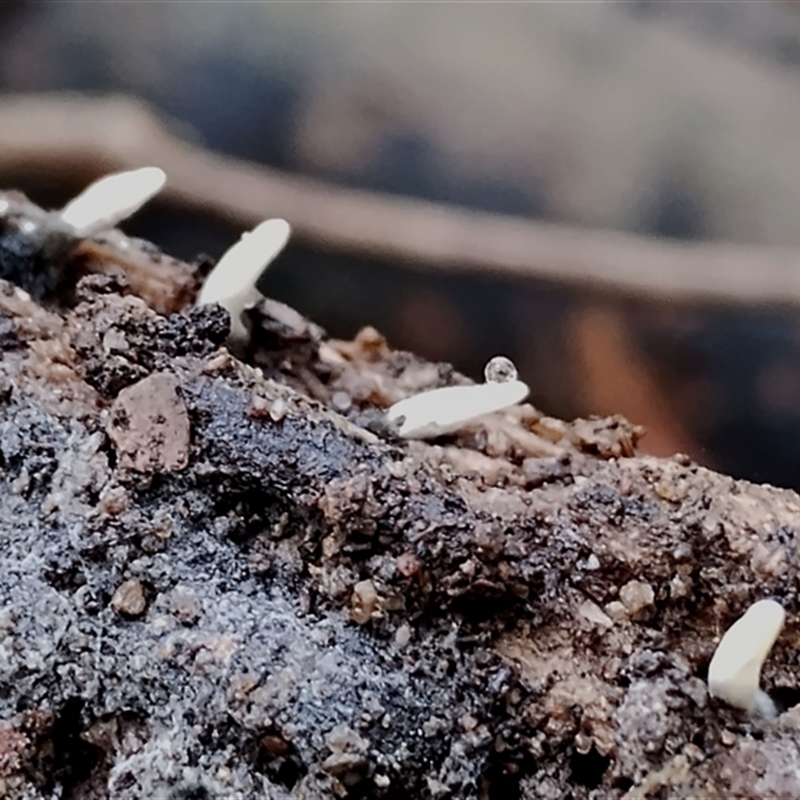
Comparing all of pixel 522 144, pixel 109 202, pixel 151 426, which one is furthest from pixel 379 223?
pixel 151 426

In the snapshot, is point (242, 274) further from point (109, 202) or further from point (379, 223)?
point (379, 223)

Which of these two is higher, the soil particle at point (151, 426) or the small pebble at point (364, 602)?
the soil particle at point (151, 426)

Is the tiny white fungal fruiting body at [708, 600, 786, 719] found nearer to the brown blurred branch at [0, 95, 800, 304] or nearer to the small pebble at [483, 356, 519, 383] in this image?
the small pebble at [483, 356, 519, 383]

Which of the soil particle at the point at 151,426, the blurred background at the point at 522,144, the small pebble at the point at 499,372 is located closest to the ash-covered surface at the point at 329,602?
the soil particle at the point at 151,426

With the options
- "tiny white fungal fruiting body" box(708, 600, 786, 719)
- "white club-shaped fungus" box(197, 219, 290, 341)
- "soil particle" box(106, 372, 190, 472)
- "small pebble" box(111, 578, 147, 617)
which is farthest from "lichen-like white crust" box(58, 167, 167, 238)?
"tiny white fungal fruiting body" box(708, 600, 786, 719)

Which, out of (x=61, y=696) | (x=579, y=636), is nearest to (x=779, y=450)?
(x=579, y=636)

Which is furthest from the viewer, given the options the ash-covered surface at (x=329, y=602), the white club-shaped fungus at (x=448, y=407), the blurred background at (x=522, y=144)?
the blurred background at (x=522, y=144)

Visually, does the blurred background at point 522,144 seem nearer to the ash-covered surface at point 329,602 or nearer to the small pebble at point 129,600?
the ash-covered surface at point 329,602
